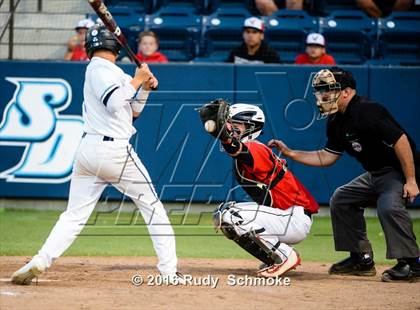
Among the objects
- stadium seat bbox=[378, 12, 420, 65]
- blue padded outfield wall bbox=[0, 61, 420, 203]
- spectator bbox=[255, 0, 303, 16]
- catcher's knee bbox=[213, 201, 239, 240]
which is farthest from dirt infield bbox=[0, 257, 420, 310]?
spectator bbox=[255, 0, 303, 16]

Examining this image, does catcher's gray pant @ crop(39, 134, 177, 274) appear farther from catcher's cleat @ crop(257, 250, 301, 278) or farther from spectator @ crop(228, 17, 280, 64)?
spectator @ crop(228, 17, 280, 64)

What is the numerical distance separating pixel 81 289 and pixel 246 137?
6.90 ft

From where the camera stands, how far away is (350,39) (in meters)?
13.9

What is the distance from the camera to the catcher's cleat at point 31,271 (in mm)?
6953

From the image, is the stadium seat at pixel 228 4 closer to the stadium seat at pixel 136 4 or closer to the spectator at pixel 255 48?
the stadium seat at pixel 136 4

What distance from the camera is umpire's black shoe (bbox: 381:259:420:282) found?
788cm

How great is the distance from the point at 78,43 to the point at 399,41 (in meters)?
5.08

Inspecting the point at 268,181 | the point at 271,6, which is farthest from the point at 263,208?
the point at 271,6

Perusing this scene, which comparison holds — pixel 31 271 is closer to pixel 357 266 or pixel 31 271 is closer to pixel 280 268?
pixel 280 268

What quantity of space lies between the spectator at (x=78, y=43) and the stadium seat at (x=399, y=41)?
460 cm

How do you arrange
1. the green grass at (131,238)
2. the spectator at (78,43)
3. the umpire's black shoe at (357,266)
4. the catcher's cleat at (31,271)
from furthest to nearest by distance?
the spectator at (78,43)
the green grass at (131,238)
the umpire's black shoe at (357,266)
the catcher's cleat at (31,271)

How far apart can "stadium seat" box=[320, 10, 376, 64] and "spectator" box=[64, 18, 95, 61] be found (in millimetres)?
3749

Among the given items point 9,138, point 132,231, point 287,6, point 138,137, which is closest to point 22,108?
point 9,138

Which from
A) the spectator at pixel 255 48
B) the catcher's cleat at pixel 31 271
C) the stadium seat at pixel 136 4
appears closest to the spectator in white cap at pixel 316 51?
the spectator at pixel 255 48
